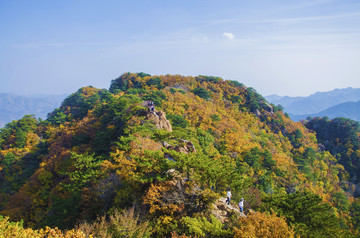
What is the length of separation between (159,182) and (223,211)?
19.4ft

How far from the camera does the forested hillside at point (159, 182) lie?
1522cm

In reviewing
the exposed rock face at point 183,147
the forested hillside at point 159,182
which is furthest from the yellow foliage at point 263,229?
the exposed rock face at point 183,147

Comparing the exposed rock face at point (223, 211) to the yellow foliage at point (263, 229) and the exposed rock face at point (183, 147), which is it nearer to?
the yellow foliage at point (263, 229)

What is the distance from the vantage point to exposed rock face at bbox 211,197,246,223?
1631 centimetres

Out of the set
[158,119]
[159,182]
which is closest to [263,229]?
[159,182]

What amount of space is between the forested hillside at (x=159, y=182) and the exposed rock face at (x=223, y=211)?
93 mm

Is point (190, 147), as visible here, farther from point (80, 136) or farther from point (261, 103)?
point (261, 103)

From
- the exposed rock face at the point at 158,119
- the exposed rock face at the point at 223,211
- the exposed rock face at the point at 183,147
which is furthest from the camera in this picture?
the exposed rock face at the point at 158,119

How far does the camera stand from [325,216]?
17578mm

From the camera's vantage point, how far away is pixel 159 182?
57.7 feet

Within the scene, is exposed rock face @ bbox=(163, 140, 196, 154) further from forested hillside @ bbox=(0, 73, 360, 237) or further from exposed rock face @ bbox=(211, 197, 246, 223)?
exposed rock face @ bbox=(211, 197, 246, 223)

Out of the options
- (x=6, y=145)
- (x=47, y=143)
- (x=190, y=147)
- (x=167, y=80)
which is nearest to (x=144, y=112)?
(x=190, y=147)

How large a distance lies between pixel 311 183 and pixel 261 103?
54.1 meters

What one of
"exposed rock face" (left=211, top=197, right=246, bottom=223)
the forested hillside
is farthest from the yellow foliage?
"exposed rock face" (left=211, top=197, right=246, bottom=223)
